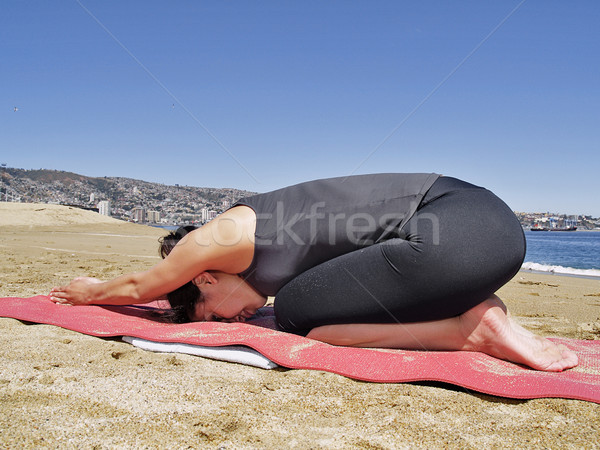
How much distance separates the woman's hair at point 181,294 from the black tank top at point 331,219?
1.58 feet

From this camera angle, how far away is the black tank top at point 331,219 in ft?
6.09

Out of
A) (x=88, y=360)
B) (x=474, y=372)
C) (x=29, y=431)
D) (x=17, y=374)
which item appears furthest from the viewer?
(x=88, y=360)

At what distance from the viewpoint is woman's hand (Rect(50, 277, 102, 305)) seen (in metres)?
2.65

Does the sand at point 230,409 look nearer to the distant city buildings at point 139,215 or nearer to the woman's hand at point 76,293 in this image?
the woman's hand at point 76,293

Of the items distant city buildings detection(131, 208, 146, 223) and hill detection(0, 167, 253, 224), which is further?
hill detection(0, 167, 253, 224)

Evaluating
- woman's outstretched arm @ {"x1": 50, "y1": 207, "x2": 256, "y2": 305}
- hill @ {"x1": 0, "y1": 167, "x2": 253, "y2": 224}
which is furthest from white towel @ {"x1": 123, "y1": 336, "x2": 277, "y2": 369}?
hill @ {"x1": 0, "y1": 167, "x2": 253, "y2": 224}

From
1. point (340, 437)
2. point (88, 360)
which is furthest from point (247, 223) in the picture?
point (340, 437)

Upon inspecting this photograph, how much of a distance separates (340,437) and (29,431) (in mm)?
849

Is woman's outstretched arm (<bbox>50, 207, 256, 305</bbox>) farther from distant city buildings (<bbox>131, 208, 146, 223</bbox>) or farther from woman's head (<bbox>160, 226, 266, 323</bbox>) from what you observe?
distant city buildings (<bbox>131, 208, 146, 223</bbox>)

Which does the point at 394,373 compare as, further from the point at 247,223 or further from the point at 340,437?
the point at 247,223

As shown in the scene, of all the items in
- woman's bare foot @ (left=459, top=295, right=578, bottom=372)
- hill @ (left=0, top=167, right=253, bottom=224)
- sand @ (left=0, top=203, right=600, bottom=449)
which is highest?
hill @ (left=0, top=167, right=253, bottom=224)

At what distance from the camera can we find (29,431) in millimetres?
1140

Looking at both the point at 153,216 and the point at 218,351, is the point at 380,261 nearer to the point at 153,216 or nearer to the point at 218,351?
the point at 218,351

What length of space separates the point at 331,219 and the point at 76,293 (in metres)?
1.80
